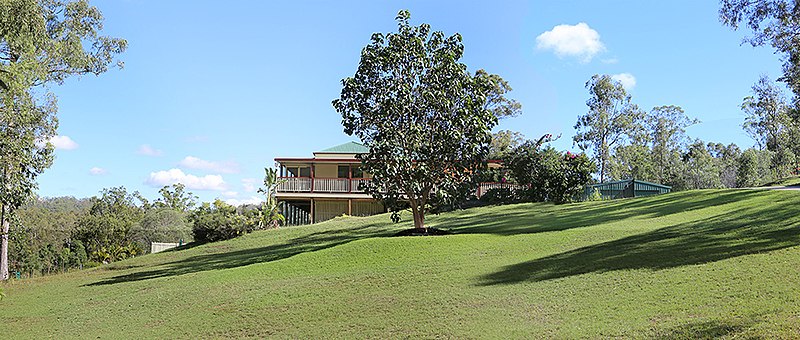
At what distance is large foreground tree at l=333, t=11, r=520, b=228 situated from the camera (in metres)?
19.3

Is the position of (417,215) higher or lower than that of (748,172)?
lower

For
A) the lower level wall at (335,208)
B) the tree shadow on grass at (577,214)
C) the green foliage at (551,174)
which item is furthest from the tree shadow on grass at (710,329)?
the lower level wall at (335,208)

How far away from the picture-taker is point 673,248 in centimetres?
1260

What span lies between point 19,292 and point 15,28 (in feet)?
28.8

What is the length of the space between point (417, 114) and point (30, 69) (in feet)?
36.5

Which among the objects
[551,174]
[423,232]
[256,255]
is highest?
[551,174]

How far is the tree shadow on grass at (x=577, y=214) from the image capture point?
62.6 feet

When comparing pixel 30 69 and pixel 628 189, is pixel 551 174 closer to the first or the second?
pixel 628 189

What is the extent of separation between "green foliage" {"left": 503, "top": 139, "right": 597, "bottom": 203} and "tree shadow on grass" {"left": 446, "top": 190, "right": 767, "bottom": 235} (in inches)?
101

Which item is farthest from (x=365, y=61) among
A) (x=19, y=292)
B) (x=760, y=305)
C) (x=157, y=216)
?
(x=157, y=216)

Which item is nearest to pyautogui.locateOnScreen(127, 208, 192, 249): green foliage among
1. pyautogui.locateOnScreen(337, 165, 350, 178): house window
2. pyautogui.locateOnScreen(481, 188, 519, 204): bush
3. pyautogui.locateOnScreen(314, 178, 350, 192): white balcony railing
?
pyautogui.locateOnScreen(314, 178, 350, 192): white balcony railing

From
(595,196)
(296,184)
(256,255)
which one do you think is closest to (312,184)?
(296,184)

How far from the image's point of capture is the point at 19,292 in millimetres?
18031

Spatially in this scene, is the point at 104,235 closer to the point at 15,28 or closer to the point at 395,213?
the point at 395,213
